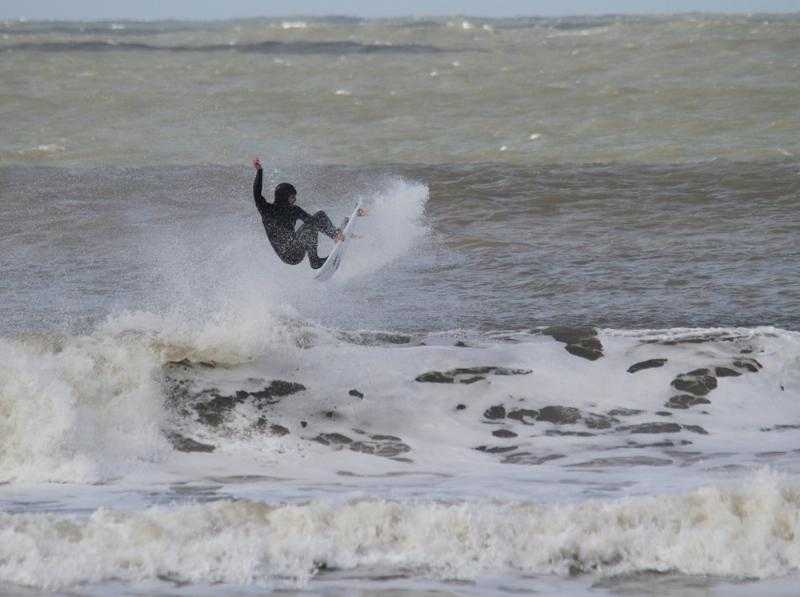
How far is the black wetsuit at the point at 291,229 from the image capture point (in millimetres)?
14211

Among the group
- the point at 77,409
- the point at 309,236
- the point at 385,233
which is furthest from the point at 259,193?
the point at 385,233

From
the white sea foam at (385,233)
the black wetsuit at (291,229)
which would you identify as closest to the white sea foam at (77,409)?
the black wetsuit at (291,229)

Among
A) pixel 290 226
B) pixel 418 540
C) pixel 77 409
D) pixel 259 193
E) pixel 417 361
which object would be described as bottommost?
pixel 418 540

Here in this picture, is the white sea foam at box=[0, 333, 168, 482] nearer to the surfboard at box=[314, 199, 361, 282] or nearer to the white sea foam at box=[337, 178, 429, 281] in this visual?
the surfboard at box=[314, 199, 361, 282]

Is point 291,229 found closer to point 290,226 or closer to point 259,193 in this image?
point 290,226

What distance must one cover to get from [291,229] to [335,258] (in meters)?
1.01

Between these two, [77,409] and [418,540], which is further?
[77,409]

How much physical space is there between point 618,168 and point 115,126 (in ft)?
45.1

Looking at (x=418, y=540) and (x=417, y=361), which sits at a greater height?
(x=417, y=361)

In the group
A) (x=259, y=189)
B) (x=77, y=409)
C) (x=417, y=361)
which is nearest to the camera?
(x=77, y=409)

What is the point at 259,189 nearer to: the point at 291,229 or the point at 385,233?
the point at 291,229

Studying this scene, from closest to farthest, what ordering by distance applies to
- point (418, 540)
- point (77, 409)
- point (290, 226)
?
1. point (418, 540)
2. point (77, 409)
3. point (290, 226)

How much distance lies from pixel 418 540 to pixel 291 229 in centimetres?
638

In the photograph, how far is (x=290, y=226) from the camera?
14.3 meters
